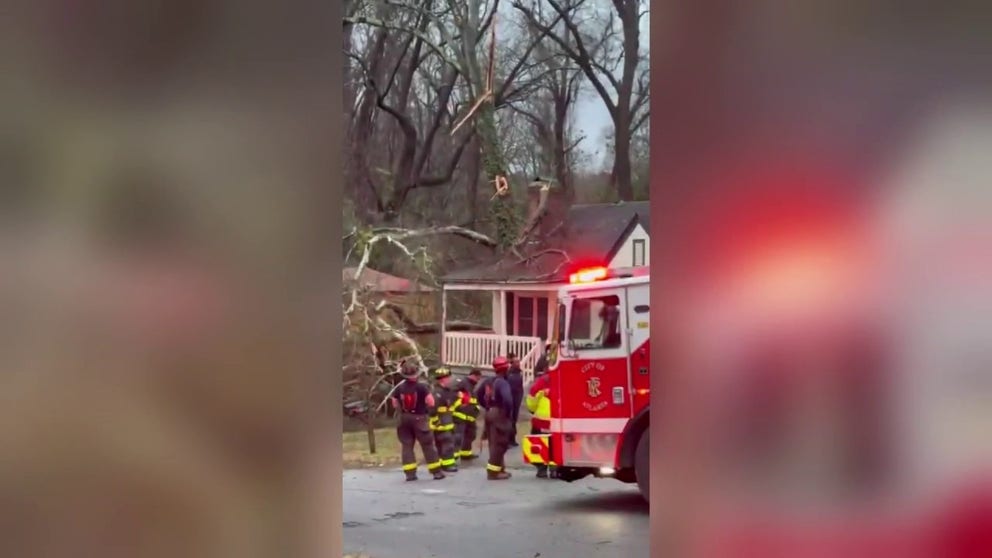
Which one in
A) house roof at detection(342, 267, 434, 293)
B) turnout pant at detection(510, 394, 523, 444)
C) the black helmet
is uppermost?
house roof at detection(342, 267, 434, 293)

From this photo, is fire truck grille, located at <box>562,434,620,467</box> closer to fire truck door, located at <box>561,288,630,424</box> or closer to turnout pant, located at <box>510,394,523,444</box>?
fire truck door, located at <box>561,288,630,424</box>

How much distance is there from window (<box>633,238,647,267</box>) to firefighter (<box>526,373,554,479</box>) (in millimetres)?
476

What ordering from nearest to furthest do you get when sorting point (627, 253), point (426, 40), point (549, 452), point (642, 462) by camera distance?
1. point (642, 462)
2. point (627, 253)
3. point (549, 452)
4. point (426, 40)

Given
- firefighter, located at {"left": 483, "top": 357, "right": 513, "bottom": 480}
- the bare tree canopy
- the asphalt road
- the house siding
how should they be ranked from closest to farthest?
the asphalt road → the house siding → the bare tree canopy → firefighter, located at {"left": 483, "top": 357, "right": 513, "bottom": 480}

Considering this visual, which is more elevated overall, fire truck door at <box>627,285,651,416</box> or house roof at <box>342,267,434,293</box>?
house roof at <box>342,267,434,293</box>

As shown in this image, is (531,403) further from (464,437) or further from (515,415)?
(464,437)

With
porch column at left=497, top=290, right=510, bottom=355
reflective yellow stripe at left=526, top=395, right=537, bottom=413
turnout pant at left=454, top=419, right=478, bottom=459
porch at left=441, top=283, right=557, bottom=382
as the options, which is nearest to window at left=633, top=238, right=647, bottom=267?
porch at left=441, top=283, right=557, bottom=382

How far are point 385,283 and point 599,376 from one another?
751mm

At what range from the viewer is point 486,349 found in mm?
2680

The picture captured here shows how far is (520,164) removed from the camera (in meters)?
2.66

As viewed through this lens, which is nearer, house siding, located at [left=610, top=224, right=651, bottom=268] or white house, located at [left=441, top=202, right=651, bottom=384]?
house siding, located at [left=610, top=224, right=651, bottom=268]

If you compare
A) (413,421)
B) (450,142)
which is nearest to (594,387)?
(413,421)

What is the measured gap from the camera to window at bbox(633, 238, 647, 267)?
2.31 meters
